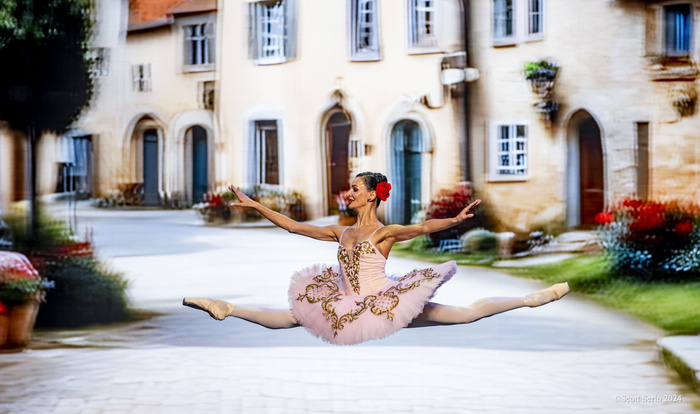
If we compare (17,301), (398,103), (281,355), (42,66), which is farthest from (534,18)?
(17,301)

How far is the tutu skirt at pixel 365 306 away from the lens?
10.9ft

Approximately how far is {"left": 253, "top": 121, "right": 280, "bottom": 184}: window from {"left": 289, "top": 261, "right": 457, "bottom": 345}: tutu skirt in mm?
1994

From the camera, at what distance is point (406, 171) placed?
5.41 m

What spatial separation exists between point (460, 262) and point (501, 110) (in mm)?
923

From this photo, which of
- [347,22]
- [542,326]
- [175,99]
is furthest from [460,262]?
[175,99]

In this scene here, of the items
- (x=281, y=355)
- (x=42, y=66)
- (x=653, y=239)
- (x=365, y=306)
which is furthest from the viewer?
(x=42, y=66)

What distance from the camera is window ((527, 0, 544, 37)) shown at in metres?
5.34

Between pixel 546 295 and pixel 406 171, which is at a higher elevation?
pixel 406 171

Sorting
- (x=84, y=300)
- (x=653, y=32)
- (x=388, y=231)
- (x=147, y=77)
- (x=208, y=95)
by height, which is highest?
(x=653, y=32)

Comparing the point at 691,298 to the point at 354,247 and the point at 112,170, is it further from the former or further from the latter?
the point at 112,170

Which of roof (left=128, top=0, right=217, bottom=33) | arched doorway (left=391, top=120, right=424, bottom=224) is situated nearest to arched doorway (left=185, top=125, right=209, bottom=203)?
roof (left=128, top=0, right=217, bottom=33)

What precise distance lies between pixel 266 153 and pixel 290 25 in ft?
2.48

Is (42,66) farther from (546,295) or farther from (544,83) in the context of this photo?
(546,295)

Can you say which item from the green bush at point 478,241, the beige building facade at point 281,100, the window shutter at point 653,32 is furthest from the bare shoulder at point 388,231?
the window shutter at point 653,32
